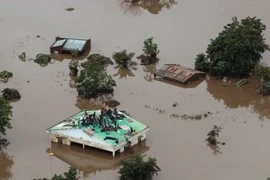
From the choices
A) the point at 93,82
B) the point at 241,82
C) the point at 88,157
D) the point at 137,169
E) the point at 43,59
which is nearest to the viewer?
the point at 137,169

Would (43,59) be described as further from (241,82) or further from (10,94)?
(241,82)

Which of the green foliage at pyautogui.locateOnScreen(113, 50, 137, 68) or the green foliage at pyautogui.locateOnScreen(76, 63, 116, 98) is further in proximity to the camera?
the green foliage at pyautogui.locateOnScreen(113, 50, 137, 68)

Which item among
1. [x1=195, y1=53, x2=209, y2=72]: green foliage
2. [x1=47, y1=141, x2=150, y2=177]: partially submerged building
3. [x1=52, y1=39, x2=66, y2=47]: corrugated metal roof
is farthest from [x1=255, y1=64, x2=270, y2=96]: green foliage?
[x1=52, y1=39, x2=66, y2=47]: corrugated metal roof

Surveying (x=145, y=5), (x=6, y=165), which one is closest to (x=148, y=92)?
(x=6, y=165)

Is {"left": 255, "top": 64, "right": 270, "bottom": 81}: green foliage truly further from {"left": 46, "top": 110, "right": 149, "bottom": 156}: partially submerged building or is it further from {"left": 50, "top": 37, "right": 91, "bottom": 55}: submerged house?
{"left": 50, "top": 37, "right": 91, "bottom": 55}: submerged house

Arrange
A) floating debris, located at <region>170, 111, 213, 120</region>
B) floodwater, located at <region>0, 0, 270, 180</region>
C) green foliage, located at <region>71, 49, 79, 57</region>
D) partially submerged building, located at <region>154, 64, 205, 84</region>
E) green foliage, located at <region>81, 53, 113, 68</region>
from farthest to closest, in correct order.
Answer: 1. green foliage, located at <region>71, 49, 79, 57</region>
2. green foliage, located at <region>81, 53, 113, 68</region>
3. partially submerged building, located at <region>154, 64, 205, 84</region>
4. floating debris, located at <region>170, 111, 213, 120</region>
5. floodwater, located at <region>0, 0, 270, 180</region>

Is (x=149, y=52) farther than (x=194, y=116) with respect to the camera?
Yes
